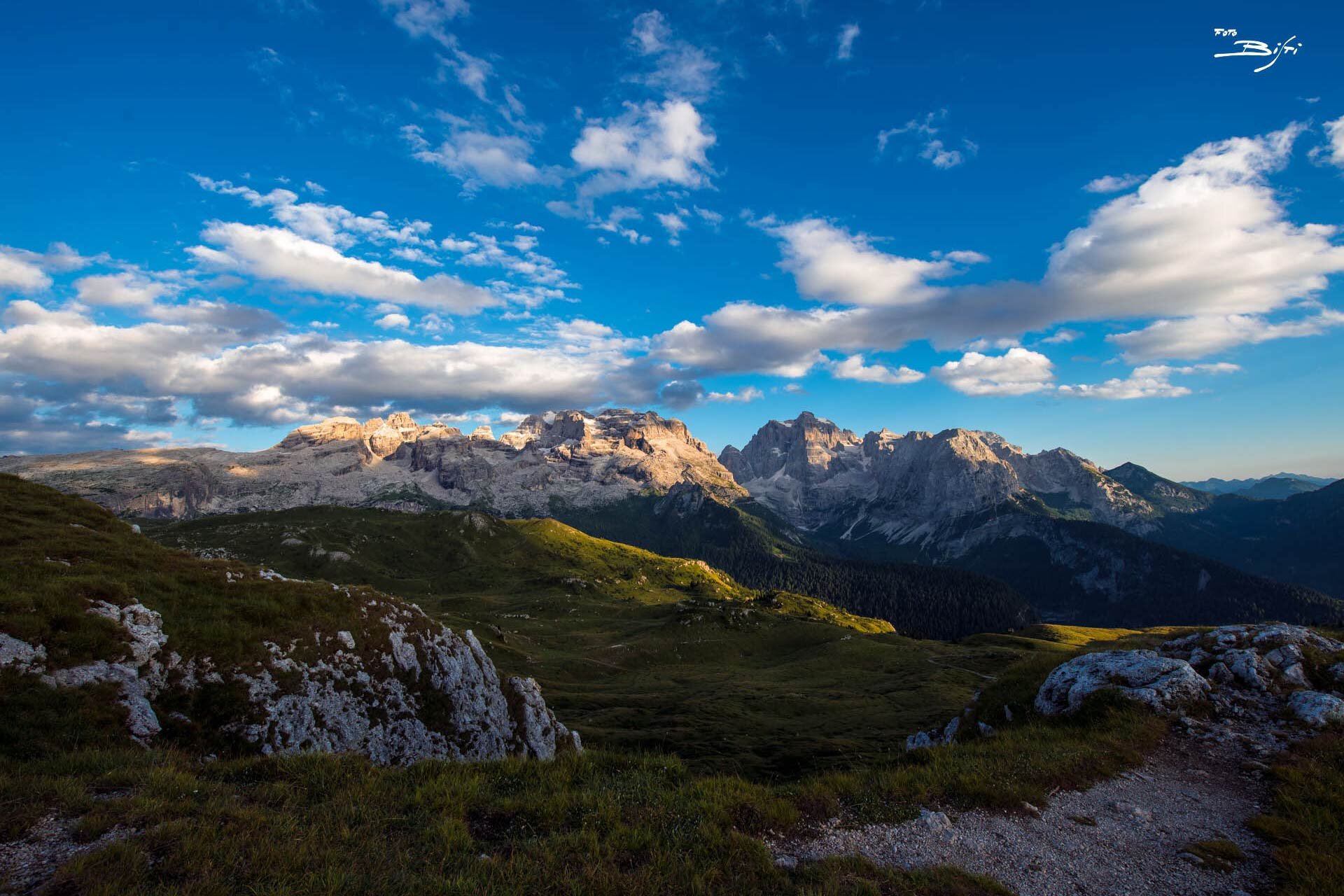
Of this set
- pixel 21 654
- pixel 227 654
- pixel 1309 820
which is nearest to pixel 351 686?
pixel 227 654

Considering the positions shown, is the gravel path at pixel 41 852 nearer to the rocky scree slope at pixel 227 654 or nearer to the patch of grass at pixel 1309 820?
the rocky scree slope at pixel 227 654

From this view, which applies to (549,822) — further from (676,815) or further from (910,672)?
(910,672)

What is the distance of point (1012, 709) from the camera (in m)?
28.3

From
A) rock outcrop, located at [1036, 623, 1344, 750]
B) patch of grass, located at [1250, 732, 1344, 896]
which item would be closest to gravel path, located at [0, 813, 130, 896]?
patch of grass, located at [1250, 732, 1344, 896]

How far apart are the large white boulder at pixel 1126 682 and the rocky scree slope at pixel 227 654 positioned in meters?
26.1

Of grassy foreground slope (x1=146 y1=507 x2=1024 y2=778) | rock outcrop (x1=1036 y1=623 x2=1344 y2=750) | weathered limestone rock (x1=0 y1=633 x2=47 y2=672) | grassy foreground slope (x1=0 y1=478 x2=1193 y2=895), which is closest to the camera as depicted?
grassy foreground slope (x1=0 y1=478 x2=1193 y2=895)

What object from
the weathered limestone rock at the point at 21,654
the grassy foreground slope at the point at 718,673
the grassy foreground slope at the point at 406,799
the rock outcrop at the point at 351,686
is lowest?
the grassy foreground slope at the point at 718,673

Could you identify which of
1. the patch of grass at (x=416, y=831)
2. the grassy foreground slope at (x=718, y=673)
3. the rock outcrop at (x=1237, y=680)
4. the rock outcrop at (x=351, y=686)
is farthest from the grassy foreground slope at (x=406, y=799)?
the grassy foreground slope at (x=718, y=673)

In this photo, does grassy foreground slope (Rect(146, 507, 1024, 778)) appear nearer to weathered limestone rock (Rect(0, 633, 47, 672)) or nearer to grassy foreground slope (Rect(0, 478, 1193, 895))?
grassy foreground slope (Rect(0, 478, 1193, 895))

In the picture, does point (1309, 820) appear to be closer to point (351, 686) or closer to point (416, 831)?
point (416, 831)

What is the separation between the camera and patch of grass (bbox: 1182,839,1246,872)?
13.8 m

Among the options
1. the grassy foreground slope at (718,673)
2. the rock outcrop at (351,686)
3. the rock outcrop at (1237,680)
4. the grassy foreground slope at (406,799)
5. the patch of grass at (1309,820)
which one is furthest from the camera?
the grassy foreground slope at (718,673)

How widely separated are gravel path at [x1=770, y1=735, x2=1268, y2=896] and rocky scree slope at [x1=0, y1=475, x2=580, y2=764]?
48.8 ft

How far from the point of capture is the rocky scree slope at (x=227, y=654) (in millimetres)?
A: 20781
